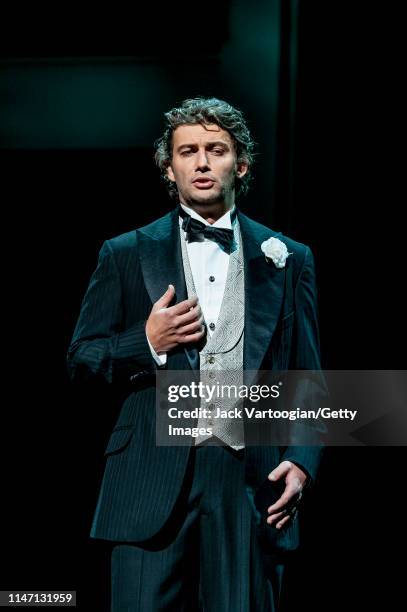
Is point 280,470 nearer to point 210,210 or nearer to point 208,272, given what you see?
point 208,272

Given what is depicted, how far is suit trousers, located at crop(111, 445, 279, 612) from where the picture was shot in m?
1.92

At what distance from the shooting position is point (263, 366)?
6.66 ft

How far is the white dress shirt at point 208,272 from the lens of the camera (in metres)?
2.05

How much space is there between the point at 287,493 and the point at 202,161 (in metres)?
0.77

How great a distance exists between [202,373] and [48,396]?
3.23ft

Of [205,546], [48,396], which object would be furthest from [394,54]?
[205,546]

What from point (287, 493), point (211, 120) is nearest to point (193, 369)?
point (287, 493)

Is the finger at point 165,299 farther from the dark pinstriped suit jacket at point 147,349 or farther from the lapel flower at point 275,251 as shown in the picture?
the lapel flower at point 275,251

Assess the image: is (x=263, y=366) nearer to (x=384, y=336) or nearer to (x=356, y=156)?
(x=384, y=336)

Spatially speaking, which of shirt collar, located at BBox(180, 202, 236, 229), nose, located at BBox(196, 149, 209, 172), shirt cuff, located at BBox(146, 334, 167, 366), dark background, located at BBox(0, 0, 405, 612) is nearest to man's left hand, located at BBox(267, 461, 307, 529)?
shirt cuff, located at BBox(146, 334, 167, 366)

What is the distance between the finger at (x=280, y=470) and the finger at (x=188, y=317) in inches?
14.2

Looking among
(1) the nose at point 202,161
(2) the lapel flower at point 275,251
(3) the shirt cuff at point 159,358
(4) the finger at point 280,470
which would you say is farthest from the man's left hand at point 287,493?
(1) the nose at point 202,161

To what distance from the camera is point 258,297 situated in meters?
2.04

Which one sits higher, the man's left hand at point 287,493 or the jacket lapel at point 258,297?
the jacket lapel at point 258,297
